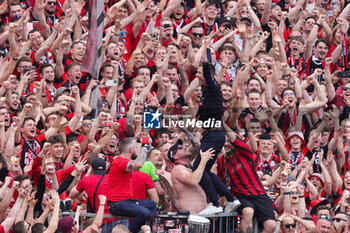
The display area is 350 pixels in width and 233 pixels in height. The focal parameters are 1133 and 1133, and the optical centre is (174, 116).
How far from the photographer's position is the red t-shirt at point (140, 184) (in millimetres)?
13086

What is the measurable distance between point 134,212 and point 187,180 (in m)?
0.70

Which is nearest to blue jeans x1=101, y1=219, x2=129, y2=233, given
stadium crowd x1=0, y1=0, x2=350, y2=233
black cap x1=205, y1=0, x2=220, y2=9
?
stadium crowd x1=0, y1=0, x2=350, y2=233

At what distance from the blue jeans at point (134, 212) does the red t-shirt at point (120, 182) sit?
0.07m

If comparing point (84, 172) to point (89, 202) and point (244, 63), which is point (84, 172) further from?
point (244, 63)

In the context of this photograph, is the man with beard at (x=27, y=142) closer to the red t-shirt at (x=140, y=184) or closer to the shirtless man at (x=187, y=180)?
the red t-shirt at (x=140, y=184)

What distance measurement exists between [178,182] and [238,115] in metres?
3.90

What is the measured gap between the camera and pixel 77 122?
1553 centimetres

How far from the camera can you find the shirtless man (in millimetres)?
12641

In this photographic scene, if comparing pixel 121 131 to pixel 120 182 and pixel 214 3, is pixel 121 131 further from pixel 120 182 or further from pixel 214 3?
pixel 214 3

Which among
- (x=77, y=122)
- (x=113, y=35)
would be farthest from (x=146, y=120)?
(x=113, y=35)

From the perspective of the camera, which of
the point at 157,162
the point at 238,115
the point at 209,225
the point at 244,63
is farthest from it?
the point at 244,63

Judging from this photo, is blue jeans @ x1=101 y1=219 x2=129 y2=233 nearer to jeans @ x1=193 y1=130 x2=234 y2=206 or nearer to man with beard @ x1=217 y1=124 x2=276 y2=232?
jeans @ x1=193 y1=130 x2=234 y2=206

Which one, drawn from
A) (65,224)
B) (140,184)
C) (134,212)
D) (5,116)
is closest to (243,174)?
(140,184)

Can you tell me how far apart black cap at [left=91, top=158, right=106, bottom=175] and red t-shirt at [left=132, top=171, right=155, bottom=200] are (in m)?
0.50
